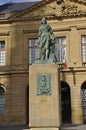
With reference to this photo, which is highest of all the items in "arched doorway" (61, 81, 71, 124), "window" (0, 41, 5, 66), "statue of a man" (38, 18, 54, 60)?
"window" (0, 41, 5, 66)

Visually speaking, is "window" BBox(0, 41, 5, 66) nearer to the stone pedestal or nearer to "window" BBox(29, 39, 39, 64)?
"window" BBox(29, 39, 39, 64)

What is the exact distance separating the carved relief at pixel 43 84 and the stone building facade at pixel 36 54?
15.6 m

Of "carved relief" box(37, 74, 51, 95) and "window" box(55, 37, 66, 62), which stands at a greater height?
"window" box(55, 37, 66, 62)

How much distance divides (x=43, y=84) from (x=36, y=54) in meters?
17.7

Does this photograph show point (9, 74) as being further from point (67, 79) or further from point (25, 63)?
point (67, 79)

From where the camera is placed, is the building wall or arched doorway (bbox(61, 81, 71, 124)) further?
arched doorway (bbox(61, 81, 71, 124))

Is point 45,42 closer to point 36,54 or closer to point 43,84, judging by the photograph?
point 43,84

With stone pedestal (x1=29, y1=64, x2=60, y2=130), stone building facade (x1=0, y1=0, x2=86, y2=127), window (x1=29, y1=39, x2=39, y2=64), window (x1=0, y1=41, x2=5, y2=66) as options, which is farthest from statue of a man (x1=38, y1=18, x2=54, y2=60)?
window (x1=0, y1=41, x2=5, y2=66)

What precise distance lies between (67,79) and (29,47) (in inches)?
186

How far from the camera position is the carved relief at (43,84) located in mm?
17656

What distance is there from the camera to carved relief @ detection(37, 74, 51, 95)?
17.7m

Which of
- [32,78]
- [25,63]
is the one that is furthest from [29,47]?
[32,78]

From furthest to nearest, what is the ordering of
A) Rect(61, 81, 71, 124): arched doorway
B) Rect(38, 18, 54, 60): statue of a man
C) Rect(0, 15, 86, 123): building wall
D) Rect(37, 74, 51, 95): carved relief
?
Rect(61, 81, 71, 124): arched doorway
Rect(0, 15, 86, 123): building wall
Rect(38, 18, 54, 60): statue of a man
Rect(37, 74, 51, 95): carved relief

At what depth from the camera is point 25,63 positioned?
35000 millimetres
